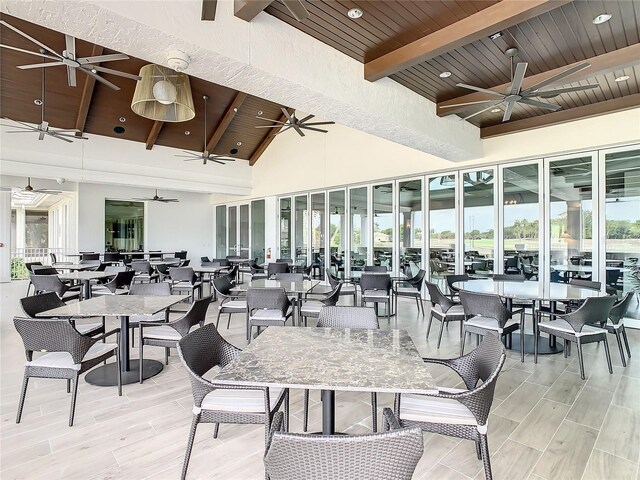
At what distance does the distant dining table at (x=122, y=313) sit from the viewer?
3.02 meters

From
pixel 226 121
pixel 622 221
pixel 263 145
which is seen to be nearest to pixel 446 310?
pixel 622 221

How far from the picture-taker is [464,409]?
76.2 inches

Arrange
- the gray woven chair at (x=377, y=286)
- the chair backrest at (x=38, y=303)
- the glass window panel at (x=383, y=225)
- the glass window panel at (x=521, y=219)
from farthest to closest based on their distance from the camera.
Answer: the glass window panel at (x=383, y=225) → the glass window panel at (x=521, y=219) → the gray woven chair at (x=377, y=286) → the chair backrest at (x=38, y=303)

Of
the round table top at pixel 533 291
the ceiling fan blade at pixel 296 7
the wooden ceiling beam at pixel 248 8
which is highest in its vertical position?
the wooden ceiling beam at pixel 248 8

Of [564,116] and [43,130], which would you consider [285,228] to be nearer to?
[43,130]

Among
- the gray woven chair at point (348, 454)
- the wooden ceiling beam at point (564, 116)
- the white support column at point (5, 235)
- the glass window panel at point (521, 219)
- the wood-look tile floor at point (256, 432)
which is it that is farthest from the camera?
the white support column at point (5, 235)

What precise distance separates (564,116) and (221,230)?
11573mm

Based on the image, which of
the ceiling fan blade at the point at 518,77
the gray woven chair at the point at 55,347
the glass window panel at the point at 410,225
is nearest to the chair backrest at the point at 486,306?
the ceiling fan blade at the point at 518,77

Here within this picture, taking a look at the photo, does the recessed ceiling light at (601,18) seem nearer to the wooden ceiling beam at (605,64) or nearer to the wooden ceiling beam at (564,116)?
the wooden ceiling beam at (605,64)

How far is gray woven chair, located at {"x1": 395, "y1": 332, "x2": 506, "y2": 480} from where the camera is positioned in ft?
5.92

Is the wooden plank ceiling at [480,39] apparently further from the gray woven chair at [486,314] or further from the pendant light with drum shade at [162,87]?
the gray woven chair at [486,314]

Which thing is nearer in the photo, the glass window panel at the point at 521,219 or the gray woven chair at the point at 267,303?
the gray woven chair at the point at 267,303

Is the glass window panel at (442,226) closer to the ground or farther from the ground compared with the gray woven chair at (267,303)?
farther from the ground

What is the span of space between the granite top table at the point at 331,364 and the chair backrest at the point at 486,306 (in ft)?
5.88
